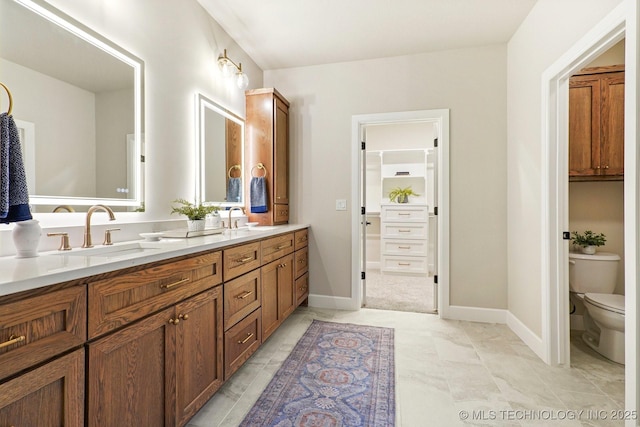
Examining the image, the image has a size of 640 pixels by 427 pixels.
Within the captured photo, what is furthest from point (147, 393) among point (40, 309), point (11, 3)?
point (11, 3)

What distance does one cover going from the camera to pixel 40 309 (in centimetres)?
77

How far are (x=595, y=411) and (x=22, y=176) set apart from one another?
2.75 m

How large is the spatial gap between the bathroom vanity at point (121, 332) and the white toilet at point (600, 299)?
238 centimetres

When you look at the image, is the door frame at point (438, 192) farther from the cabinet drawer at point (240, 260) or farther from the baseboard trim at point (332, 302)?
the cabinet drawer at point (240, 260)

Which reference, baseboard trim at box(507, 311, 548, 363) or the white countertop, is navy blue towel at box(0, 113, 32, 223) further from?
baseboard trim at box(507, 311, 548, 363)

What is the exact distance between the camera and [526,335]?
7.72 feet

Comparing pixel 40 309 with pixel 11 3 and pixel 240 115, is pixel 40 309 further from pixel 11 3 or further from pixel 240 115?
pixel 240 115

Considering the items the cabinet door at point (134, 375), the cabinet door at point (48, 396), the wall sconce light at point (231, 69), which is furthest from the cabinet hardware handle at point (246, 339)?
the wall sconce light at point (231, 69)

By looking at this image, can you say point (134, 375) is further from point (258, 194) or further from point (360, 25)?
point (360, 25)

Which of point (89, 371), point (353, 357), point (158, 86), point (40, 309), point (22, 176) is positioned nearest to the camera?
point (40, 309)

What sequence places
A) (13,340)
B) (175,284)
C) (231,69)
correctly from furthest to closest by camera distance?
(231,69)
(175,284)
(13,340)

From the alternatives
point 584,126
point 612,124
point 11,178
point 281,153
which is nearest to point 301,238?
point 281,153

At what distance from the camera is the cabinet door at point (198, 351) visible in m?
1.27

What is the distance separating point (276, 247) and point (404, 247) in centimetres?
290
